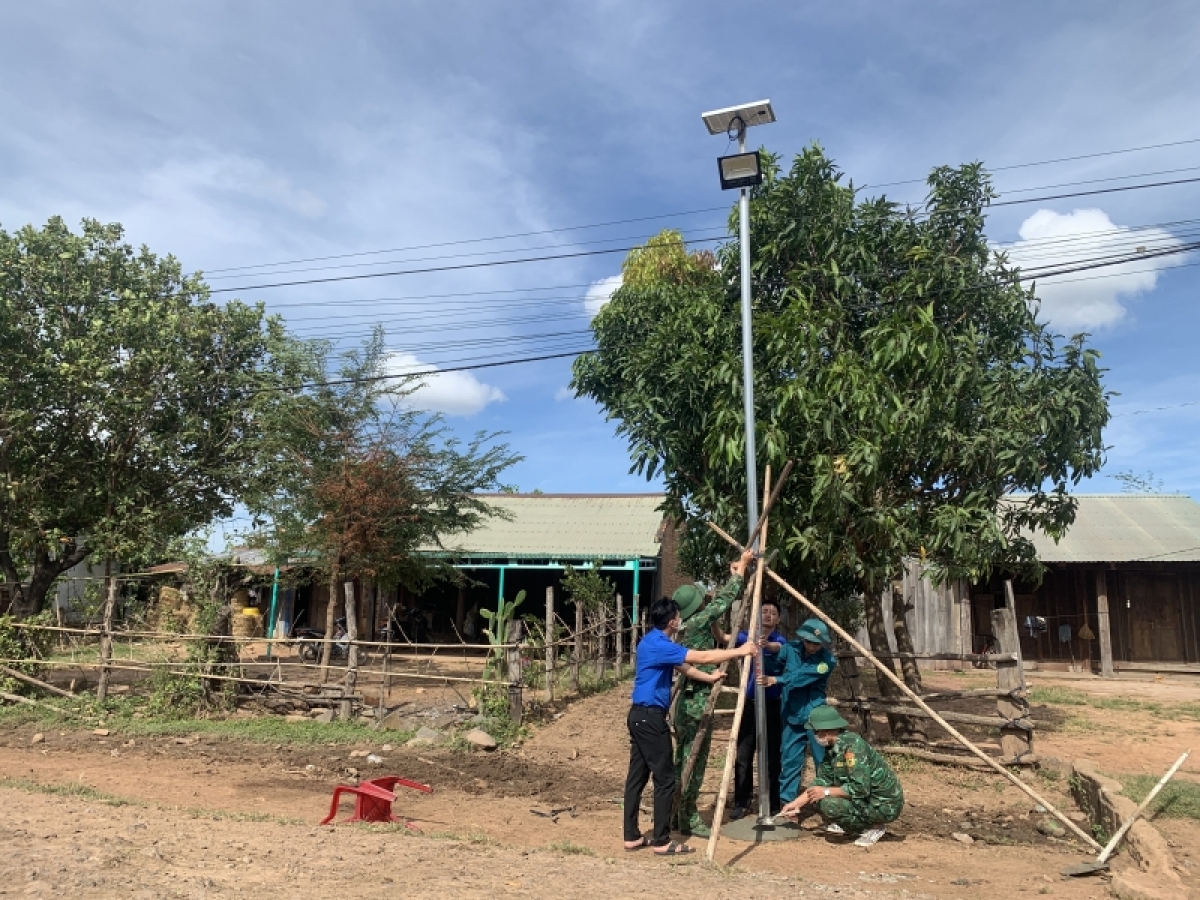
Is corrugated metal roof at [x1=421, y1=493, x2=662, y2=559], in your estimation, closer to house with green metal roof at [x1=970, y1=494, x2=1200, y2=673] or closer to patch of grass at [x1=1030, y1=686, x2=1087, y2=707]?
patch of grass at [x1=1030, y1=686, x2=1087, y2=707]

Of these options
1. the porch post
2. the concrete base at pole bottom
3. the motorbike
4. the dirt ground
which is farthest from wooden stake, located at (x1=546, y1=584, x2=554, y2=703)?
the porch post

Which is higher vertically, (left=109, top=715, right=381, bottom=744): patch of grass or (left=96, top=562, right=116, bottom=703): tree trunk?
(left=96, top=562, right=116, bottom=703): tree trunk

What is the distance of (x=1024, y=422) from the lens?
8258 mm

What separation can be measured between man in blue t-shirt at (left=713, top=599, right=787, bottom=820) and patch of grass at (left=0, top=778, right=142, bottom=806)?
181 inches

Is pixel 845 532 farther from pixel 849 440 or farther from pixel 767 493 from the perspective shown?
pixel 767 493

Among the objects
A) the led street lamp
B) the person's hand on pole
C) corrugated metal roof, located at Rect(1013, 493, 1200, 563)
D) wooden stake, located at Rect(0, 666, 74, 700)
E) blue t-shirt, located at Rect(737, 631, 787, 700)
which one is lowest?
wooden stake, located at Rect(0, 666, 74, 700)

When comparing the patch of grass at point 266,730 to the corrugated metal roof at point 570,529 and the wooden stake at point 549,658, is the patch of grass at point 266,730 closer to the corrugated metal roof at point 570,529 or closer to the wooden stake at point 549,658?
the wooden stake at point 549,658

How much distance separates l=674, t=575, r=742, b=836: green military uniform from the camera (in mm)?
6102

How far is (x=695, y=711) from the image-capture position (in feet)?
20.3

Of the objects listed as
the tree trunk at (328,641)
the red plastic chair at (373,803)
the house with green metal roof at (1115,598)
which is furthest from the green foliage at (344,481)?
the house with green metal roof at (1115,598)

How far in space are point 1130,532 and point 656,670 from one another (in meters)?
17.0

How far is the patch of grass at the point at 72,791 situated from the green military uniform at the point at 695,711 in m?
4.13

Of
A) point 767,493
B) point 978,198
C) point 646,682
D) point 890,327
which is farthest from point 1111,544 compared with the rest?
point 646,682

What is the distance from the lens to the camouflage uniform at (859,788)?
Answer: 594 centimetres
